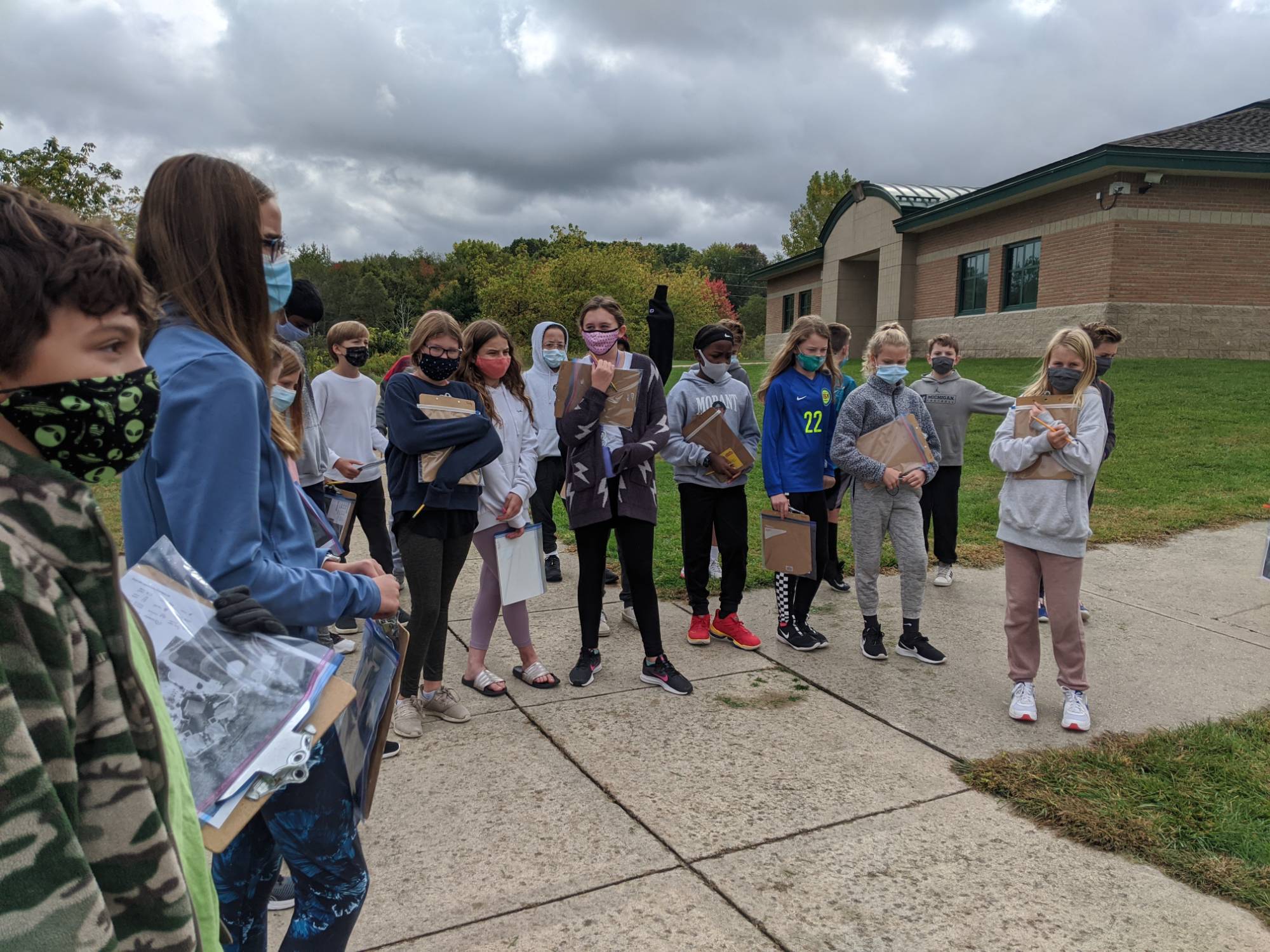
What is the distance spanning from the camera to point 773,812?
3.30 metres

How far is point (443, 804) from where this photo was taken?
3.39 metres

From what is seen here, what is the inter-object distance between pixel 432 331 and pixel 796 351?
2333mm

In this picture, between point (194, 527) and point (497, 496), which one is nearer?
point (194, 527)

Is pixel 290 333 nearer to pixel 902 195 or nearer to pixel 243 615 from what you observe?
pixel 243 615

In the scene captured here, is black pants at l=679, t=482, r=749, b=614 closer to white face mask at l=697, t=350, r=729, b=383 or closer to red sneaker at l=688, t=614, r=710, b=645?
red sneaker at l=688, t=614, r=710, b=645

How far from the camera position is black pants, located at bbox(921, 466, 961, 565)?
647 cm

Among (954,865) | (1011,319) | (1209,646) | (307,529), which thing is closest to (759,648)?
(954,865)

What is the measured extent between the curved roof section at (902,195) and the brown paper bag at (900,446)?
25320 millimetres

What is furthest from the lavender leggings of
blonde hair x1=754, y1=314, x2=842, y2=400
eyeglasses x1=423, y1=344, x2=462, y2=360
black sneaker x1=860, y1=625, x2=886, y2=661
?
black sneaker x1=860, y1=625, x2=886, y2=661

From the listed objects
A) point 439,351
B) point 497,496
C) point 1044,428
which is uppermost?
point 439,351

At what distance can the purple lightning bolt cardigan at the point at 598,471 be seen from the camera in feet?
14.7

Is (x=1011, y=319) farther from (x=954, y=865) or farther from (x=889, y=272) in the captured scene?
(x=954, y=865)

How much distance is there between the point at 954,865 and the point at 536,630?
314cm

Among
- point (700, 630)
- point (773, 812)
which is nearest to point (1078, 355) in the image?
point (700, 630)
